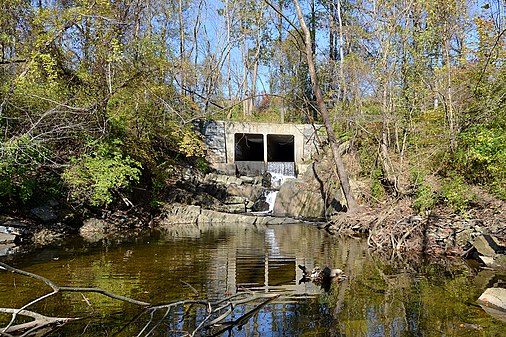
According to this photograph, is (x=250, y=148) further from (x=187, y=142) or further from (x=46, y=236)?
(x=46, y=236)

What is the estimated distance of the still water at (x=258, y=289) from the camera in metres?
4.27

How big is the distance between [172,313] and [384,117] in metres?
11.2

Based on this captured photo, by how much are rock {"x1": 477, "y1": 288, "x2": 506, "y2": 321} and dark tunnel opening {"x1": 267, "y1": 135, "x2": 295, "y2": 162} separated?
20355mm

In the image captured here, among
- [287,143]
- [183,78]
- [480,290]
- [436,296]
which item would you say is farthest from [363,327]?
[287,143]

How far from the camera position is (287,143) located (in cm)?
2728

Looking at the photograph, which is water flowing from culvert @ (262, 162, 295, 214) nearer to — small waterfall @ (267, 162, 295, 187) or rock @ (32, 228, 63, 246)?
small waterfall @ (267, 162, 295, 187)

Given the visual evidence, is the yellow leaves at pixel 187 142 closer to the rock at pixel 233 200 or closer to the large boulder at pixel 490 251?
the rock at pixel 233 200

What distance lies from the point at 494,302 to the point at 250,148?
23396mm

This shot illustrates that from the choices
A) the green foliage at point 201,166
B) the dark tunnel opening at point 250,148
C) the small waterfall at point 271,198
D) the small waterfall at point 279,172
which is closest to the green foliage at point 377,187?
the small waterfall at point 271,198

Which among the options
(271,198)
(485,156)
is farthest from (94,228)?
(485,156)

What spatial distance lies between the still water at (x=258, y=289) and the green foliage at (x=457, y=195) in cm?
262

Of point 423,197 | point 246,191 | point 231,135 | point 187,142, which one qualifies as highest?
point 231,135

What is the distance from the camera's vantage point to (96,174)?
12.4 meters

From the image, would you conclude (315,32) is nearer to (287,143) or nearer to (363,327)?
(287,143)
